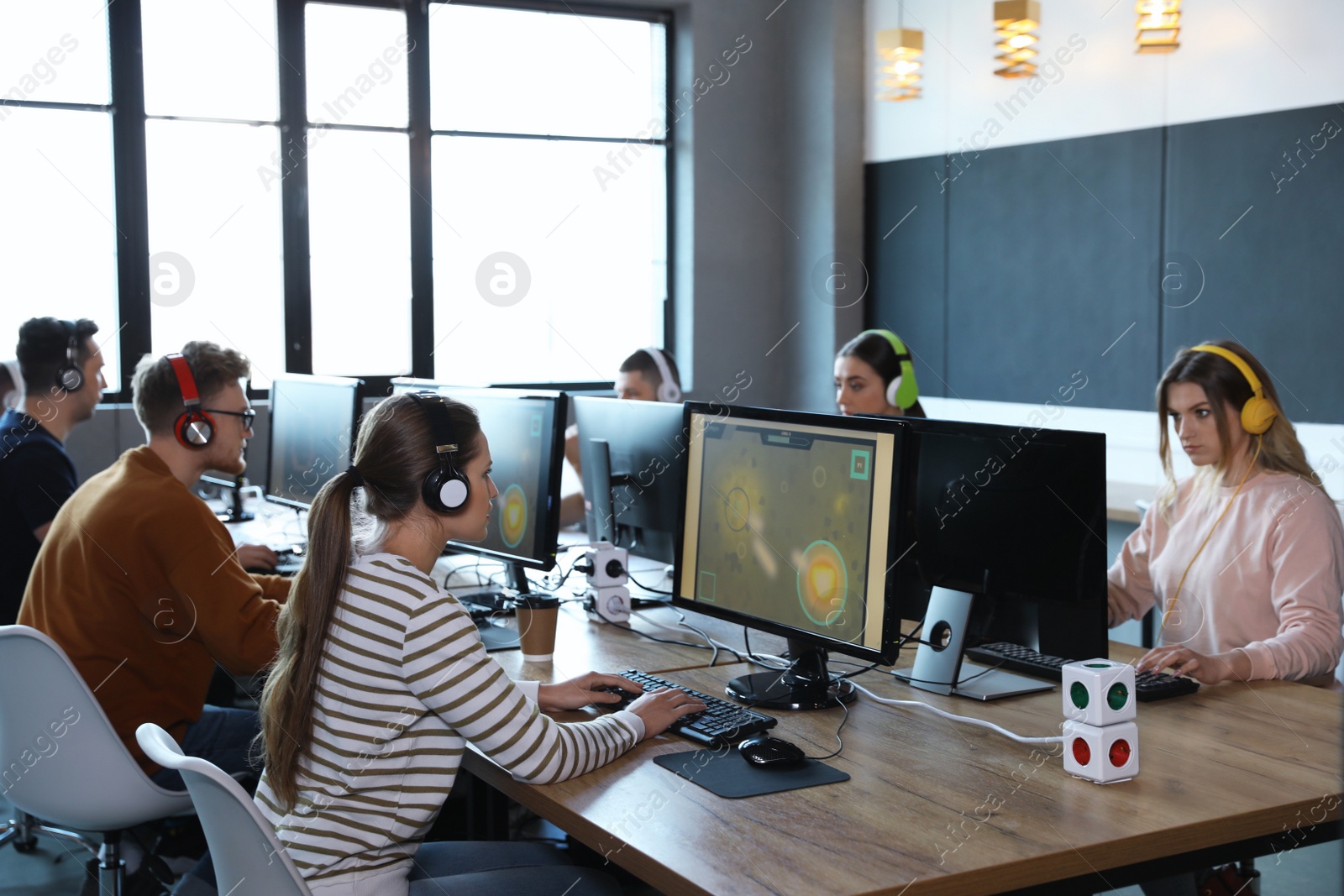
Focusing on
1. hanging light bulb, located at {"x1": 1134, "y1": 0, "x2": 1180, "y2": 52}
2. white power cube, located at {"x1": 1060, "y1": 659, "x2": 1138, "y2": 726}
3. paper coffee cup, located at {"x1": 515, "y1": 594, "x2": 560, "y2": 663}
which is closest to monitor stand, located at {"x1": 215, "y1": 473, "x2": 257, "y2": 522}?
paper coffee cup, located at {"x1": 515, "y1": 594, "x2": 560, "y2": 663}

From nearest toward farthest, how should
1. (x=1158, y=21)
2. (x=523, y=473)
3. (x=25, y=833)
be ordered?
(x=523, y=473) < (x=25, y=833) < (x=1158, y=21)

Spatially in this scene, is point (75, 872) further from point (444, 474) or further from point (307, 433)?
point (444, 474)

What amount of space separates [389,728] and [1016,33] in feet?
12.1

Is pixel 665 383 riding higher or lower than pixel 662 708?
higher

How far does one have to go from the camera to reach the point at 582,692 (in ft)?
6.16

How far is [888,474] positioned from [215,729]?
4.88ft

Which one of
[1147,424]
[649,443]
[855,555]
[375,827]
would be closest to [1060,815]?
[855,555]

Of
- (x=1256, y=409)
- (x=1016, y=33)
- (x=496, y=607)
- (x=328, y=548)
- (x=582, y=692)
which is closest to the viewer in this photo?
(x=328, y=548)

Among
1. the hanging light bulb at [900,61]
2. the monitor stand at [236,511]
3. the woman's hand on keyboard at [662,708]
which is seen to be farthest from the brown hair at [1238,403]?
the monitor stand at [236,511]

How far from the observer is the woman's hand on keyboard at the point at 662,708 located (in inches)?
68.4

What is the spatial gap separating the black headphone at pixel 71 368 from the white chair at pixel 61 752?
1556mm

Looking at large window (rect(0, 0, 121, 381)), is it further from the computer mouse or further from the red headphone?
the computer mouse

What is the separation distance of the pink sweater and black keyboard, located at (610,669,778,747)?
0.89m

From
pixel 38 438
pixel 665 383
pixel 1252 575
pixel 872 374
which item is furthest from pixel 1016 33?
pixel 38 438
